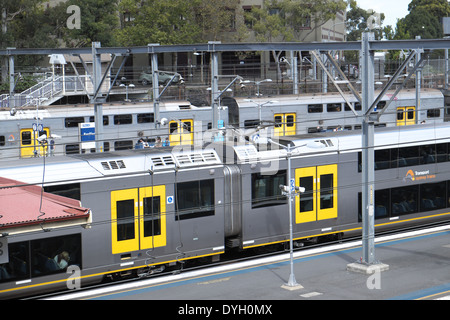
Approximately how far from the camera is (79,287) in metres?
18.3

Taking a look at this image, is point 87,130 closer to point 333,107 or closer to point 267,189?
point 267,189

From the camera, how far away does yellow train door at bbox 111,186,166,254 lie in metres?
18.8

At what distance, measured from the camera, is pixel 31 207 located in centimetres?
1585

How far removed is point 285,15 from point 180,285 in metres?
49.0

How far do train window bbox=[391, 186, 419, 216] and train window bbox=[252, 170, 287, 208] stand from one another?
192 inches

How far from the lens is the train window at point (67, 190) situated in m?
17.7

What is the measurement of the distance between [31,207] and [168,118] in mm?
23616

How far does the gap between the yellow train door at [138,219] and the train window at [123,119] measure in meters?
19.9

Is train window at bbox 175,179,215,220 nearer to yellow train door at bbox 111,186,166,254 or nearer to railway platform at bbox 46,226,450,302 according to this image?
yellow train door at bbox 111,186,166,254

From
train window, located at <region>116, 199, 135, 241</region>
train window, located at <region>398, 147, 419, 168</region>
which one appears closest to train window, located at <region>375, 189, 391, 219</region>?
train window, located at <region>398, 147, 419, 168</region>

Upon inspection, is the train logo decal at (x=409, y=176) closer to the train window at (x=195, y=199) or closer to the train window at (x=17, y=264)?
the train window at (x=195, y=199)
